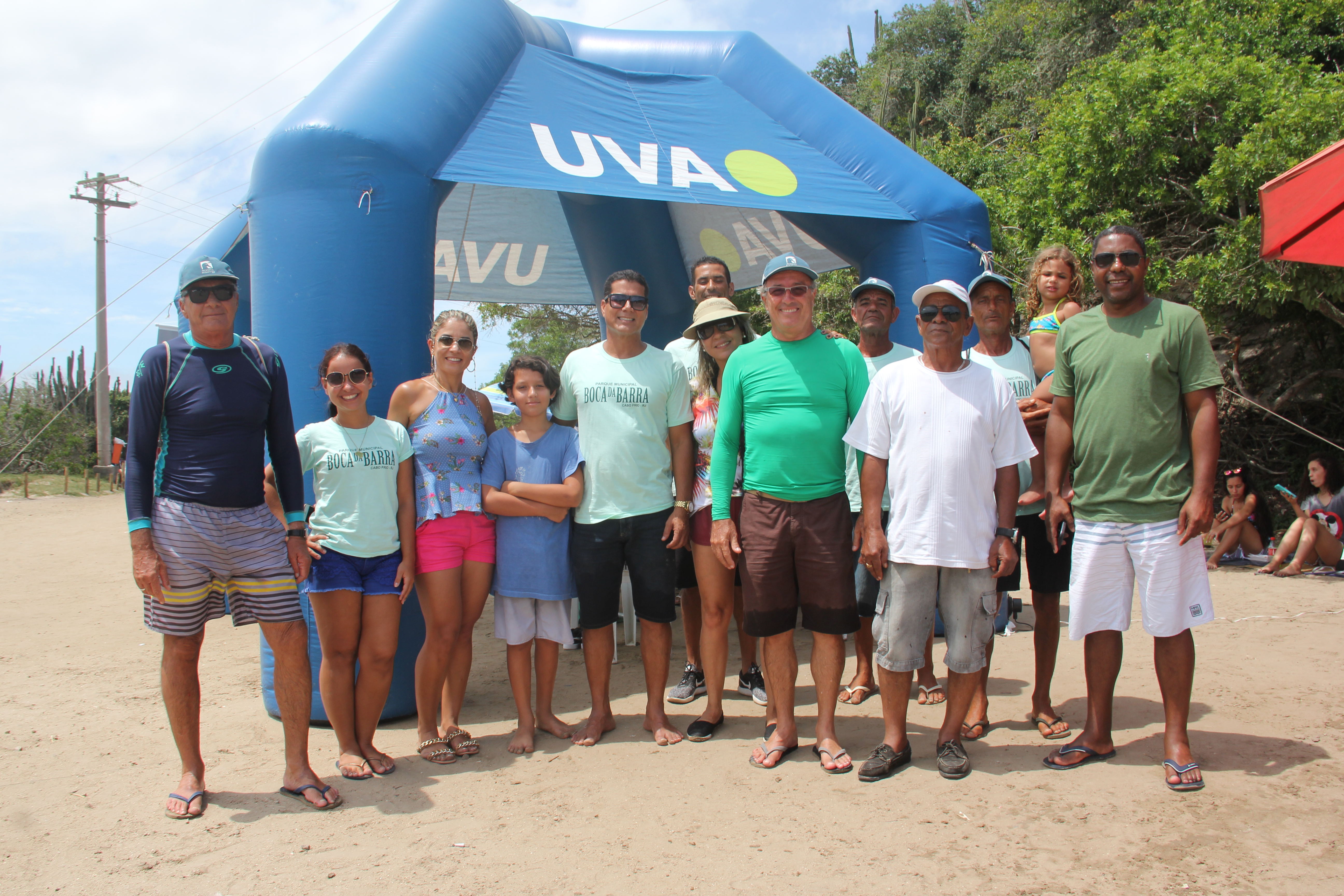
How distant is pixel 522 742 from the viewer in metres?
3.55

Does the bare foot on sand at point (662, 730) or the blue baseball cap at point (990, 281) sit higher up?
the blue baseball cap at point (990, 281)

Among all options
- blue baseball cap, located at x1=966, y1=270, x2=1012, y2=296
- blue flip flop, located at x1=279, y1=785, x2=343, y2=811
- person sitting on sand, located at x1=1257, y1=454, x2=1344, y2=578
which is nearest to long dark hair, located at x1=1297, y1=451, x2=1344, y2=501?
person sitting on sand, located at x1=1257, y1=454, x2=1344, y2=578

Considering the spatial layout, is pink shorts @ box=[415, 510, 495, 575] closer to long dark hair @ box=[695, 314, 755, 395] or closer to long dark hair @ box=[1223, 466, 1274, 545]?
long dark hair @ box=[695, 314, 755, 395]

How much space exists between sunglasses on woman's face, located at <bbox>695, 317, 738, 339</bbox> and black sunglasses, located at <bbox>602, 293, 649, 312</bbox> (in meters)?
0.35

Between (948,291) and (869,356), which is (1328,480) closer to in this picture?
(869,356)

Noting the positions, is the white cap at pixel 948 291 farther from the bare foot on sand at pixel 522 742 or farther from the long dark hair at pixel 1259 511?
the long dark hair at pixel 1259 511

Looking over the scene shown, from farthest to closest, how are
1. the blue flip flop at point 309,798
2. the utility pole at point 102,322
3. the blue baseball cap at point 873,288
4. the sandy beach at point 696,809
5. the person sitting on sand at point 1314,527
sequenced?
1. the utility pole at point 102,322
2. the person sitting on sand at point 1314,527
3. the blue baseball cap at point 873,288
4. the blue flip flop at point 309,798
5. the sandy beach at point 696,809

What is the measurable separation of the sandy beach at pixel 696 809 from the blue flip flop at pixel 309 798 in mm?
36

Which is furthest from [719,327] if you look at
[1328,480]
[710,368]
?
[1328,480]

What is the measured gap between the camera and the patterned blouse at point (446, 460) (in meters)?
3.46

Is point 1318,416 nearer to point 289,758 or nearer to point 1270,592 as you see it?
point 1270,592

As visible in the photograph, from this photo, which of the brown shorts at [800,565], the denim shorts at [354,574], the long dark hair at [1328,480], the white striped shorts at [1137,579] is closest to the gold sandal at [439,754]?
the denim shorts at [354,574]

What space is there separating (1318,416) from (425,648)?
11.7m

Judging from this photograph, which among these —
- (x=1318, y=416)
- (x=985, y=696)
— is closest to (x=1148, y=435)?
(x=985, y=696)
